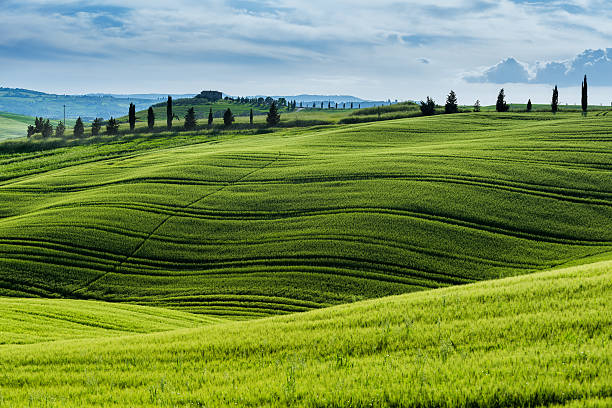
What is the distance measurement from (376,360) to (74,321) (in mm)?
22206

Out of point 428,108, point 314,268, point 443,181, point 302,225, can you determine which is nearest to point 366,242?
point 314,268

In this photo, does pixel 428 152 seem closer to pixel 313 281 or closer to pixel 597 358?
pixel 313 281

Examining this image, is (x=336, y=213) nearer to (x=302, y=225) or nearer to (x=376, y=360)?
(x=302, y=225)

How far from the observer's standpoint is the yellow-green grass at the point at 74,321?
23.0 metres

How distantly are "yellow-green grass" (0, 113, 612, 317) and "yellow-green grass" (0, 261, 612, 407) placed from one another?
22826mm

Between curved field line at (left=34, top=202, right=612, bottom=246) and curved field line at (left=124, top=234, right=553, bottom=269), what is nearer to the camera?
curved field line at (left=124, top=234, right=553, bottom=269)

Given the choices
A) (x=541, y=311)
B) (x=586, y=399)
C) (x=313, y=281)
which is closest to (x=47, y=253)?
(x=313, y=281)

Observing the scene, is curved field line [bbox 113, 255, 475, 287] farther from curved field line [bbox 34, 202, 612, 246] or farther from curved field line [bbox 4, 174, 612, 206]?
curved field line [bbox 4, 174, 612, 206]

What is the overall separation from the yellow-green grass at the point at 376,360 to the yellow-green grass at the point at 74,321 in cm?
799

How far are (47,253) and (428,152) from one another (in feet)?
177

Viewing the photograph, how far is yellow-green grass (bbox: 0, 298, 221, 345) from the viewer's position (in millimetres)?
22969

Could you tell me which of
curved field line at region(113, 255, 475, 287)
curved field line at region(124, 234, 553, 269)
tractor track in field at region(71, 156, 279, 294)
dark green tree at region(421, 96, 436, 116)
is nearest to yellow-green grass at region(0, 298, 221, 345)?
curved field line at region(113, 255, 475, 287)

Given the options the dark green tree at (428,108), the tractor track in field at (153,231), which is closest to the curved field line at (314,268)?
the tractor track in field at (153,231)

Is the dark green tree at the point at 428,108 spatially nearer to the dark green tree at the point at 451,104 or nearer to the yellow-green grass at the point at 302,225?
the dark green tree at the point at 451,104
